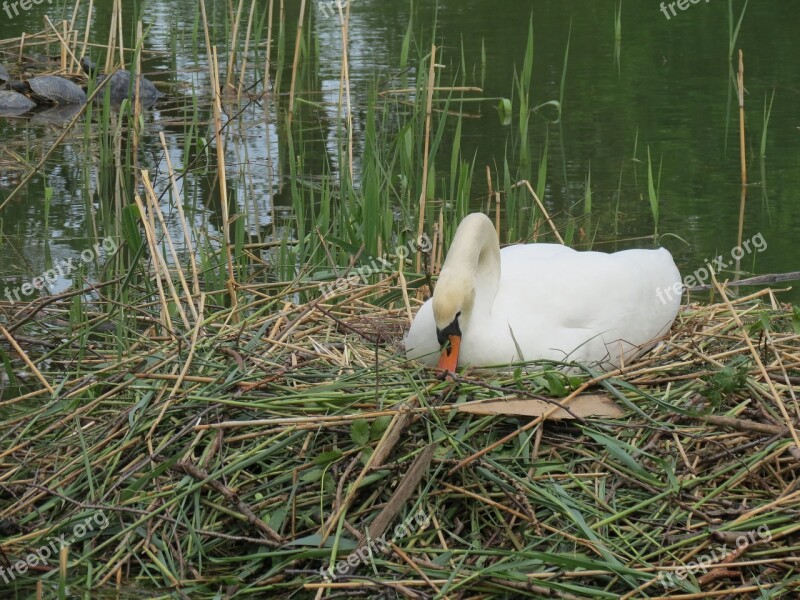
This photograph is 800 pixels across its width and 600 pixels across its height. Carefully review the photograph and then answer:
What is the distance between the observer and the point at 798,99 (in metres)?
10.9

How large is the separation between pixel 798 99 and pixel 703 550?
8.46m

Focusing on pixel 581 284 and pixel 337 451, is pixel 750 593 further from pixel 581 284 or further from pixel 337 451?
pixel 581 284

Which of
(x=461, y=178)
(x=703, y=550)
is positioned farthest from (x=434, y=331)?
(x=461, y=178)

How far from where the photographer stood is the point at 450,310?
420 centimetres
